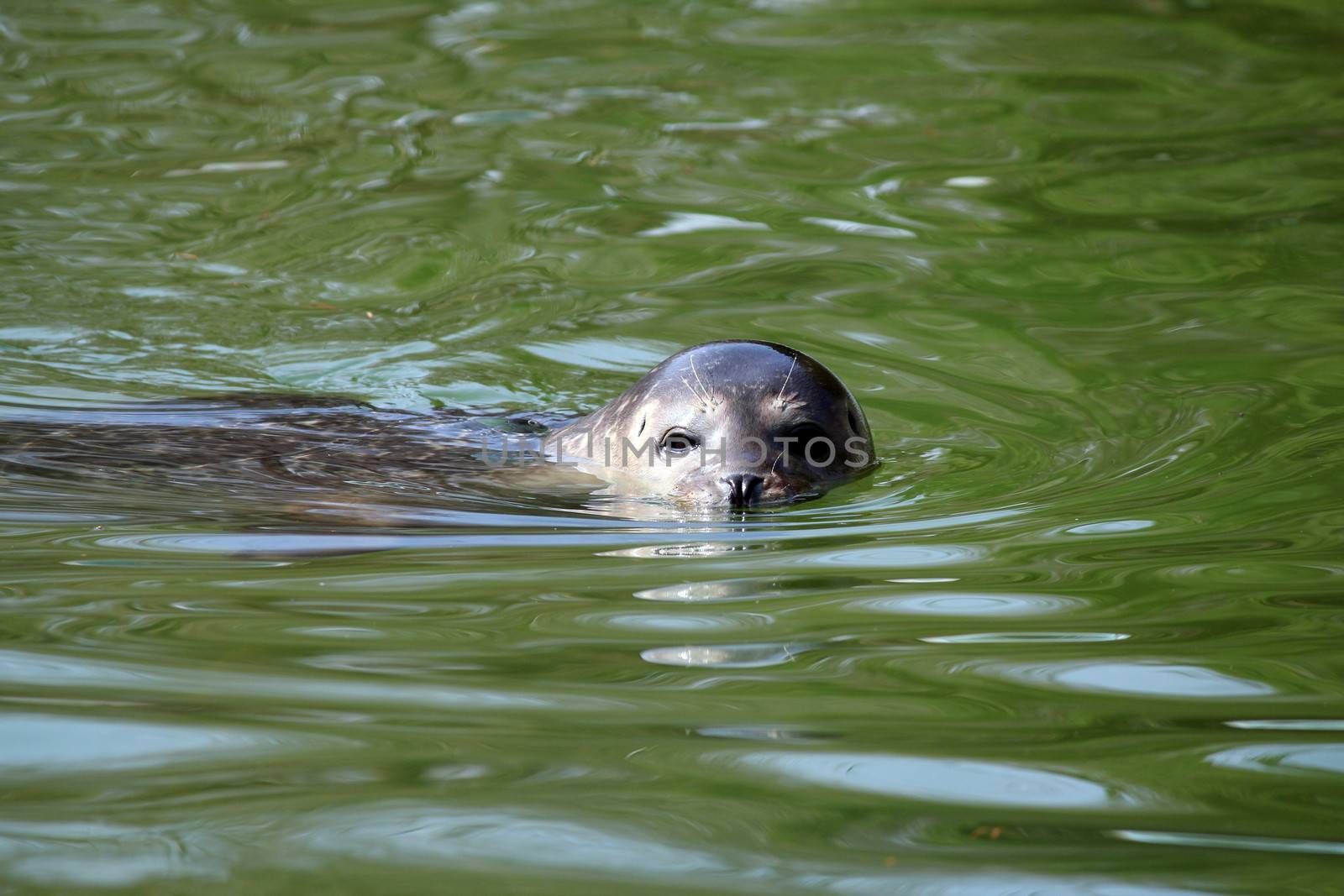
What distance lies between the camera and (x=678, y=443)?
5629 millimetres

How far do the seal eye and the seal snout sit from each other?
1.72 feet

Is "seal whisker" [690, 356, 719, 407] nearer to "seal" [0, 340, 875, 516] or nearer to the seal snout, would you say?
"seal" [0, 340, 875, 516]

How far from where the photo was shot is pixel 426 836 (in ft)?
7.23

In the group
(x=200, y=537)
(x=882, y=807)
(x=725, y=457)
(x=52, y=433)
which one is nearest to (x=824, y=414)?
(x=725, y=457)

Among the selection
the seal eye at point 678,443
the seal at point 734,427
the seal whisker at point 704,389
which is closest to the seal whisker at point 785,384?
the seal at point 734,427

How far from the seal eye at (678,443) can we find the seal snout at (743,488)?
53cm

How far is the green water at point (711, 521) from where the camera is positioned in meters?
2.32

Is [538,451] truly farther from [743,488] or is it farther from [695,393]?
[743,488]

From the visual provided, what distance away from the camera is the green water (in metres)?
2.32

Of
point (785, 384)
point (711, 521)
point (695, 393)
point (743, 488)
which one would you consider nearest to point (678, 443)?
point (695, 393)

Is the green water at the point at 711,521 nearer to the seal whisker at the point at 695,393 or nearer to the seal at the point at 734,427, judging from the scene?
the seal at the point at 734,427

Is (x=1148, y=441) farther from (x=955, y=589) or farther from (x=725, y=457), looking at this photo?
(x=955, y=589)

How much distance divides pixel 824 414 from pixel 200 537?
2.30m

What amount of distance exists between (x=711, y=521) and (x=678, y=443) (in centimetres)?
87
